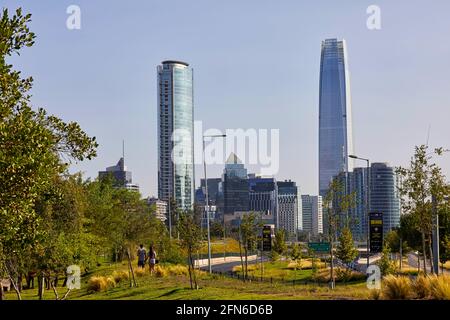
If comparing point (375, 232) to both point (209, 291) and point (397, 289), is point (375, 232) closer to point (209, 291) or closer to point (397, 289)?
point (209, 291)

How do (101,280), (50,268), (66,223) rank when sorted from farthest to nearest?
(101,280) < (66,223) < (50,268)

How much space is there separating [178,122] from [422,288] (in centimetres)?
11677

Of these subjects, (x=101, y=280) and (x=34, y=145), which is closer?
(x=34, y=145)

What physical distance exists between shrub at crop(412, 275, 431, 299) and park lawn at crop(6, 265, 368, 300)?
1.41m

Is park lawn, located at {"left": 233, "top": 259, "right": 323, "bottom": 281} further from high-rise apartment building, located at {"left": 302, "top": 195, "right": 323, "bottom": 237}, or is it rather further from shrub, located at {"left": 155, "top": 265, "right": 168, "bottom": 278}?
high-rise apartment building, located at {"left": 302, "top": 195, "right": 323, "bottom": 237}

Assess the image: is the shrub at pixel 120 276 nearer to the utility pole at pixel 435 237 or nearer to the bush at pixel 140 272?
the bush at pixel 140 272

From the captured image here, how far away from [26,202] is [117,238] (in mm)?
19547

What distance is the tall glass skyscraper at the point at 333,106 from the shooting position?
421 feet

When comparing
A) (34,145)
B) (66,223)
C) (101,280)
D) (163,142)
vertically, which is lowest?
(101,280)

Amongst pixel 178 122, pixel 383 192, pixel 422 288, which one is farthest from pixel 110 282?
pixel 178 122

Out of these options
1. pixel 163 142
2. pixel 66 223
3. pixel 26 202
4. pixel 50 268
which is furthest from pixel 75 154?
pixel 163 142

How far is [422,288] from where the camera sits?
17.9 metres
